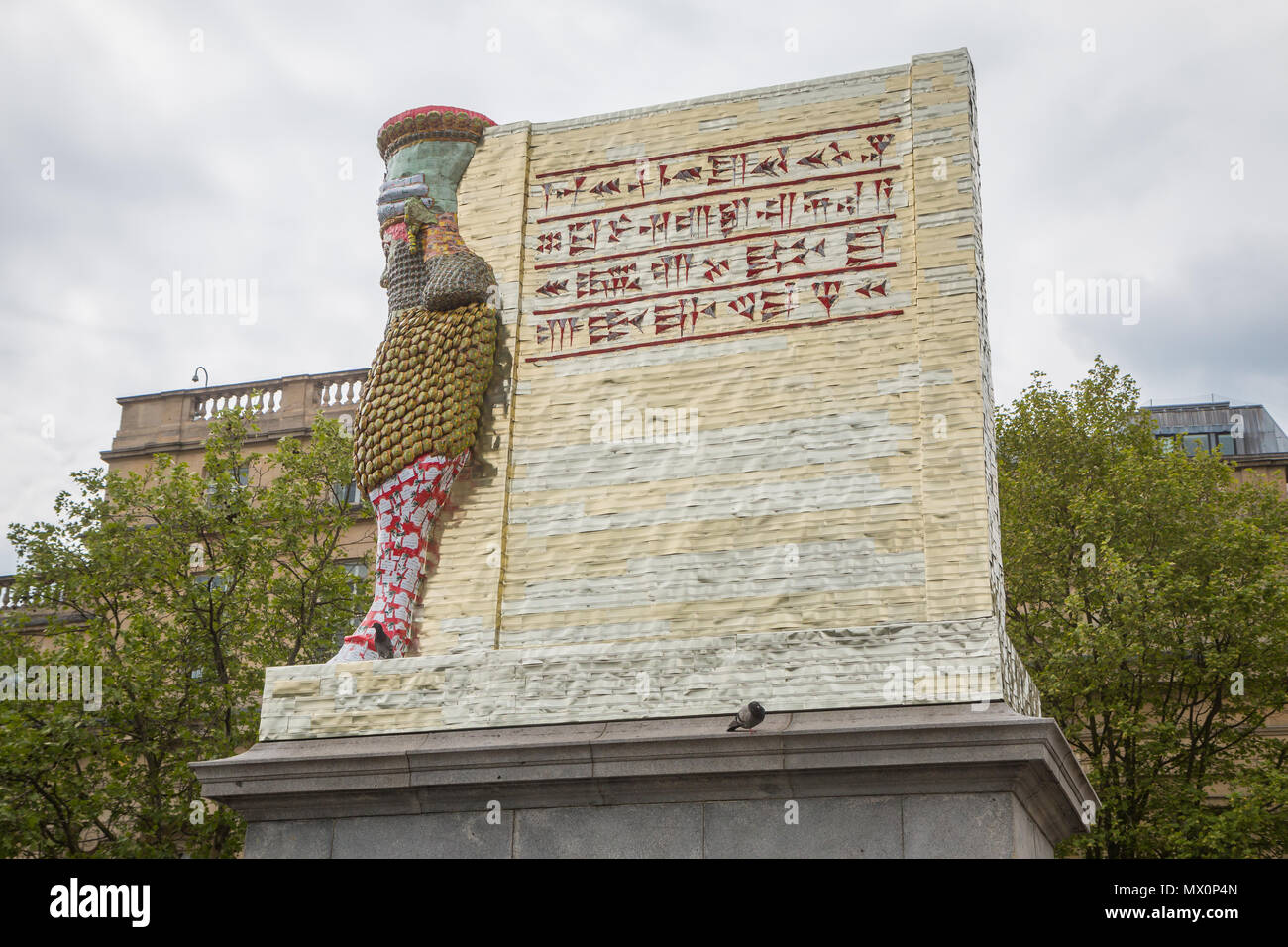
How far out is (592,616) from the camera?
43.7 ft

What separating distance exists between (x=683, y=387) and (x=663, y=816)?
4246 mm

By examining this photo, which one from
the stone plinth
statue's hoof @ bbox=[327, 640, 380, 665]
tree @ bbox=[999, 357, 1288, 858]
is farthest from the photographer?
tree @ bbox=[999, 357, 1288, 858]

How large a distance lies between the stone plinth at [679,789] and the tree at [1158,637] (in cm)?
1080

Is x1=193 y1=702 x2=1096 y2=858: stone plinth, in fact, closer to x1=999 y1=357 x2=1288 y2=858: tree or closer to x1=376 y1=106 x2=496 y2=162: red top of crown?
x1=376 y1=106 x2=496 y2=162: red top of crown

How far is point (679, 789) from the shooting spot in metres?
11.9

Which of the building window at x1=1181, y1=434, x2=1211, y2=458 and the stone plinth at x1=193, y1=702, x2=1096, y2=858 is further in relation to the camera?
the building window at x1=1181, y1=434, x2=1211, y2=458

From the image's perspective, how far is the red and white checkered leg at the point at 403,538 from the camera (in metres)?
13.8

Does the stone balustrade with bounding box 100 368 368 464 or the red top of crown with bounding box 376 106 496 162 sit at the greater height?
the stone balustrade with bounding box 100 368 368 464

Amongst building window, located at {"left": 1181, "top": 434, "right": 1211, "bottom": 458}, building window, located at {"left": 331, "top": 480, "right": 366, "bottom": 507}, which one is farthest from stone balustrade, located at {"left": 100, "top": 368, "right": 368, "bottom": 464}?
building window, located at {"left": 1181, "top": 434, "right": 1211, "bottom": 458}

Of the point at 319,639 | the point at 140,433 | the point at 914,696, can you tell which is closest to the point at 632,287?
the point at 914,696

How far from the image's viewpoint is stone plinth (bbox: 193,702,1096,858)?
1120cm

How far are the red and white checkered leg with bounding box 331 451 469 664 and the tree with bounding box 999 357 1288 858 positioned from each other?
1311cm

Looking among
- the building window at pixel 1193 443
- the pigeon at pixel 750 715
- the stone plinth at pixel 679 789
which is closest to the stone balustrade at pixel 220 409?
the building window at pixel 1193 443

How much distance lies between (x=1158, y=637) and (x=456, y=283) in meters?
14.9
